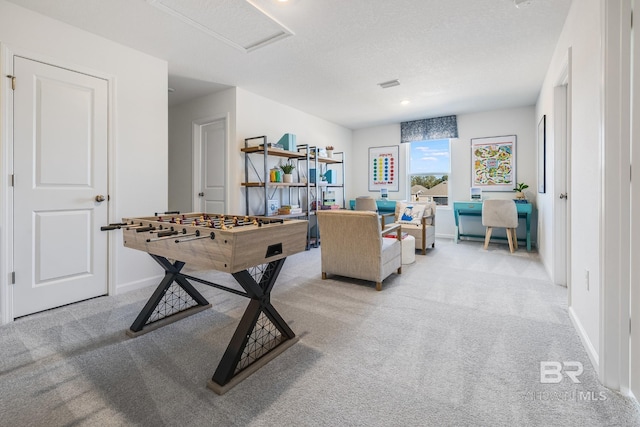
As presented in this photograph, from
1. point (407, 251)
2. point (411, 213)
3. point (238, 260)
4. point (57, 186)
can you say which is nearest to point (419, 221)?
point (411, 213)

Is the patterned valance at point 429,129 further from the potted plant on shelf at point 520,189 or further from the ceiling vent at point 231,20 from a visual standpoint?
the ceiling vent at point 231,20

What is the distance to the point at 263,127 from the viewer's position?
449 centimetres

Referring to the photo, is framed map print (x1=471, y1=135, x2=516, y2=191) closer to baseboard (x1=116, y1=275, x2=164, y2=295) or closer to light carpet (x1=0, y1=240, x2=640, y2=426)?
light carpet (x1=0, y1=240, x2=640, y2=426)

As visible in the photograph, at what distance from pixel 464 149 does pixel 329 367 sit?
17.3 feet

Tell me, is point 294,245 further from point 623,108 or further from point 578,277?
point 578,277

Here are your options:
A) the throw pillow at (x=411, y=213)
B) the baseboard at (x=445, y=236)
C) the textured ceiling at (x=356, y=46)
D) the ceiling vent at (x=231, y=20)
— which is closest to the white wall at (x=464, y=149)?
the baseboard at (x=445, y=236)

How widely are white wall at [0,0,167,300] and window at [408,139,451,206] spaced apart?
4.48 metres

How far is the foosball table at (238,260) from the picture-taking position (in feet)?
4.64

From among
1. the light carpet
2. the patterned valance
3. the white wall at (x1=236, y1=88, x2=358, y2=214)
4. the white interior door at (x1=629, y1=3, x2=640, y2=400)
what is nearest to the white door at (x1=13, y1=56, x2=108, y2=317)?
the light carpet

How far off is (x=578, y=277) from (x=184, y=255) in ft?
8.29

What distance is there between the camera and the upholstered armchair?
443 centimetres

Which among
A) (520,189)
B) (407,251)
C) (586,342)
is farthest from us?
(520,189)

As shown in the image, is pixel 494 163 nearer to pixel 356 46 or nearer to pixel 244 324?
pixel 356 46

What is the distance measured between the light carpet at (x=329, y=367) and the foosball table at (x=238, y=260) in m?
0.09
